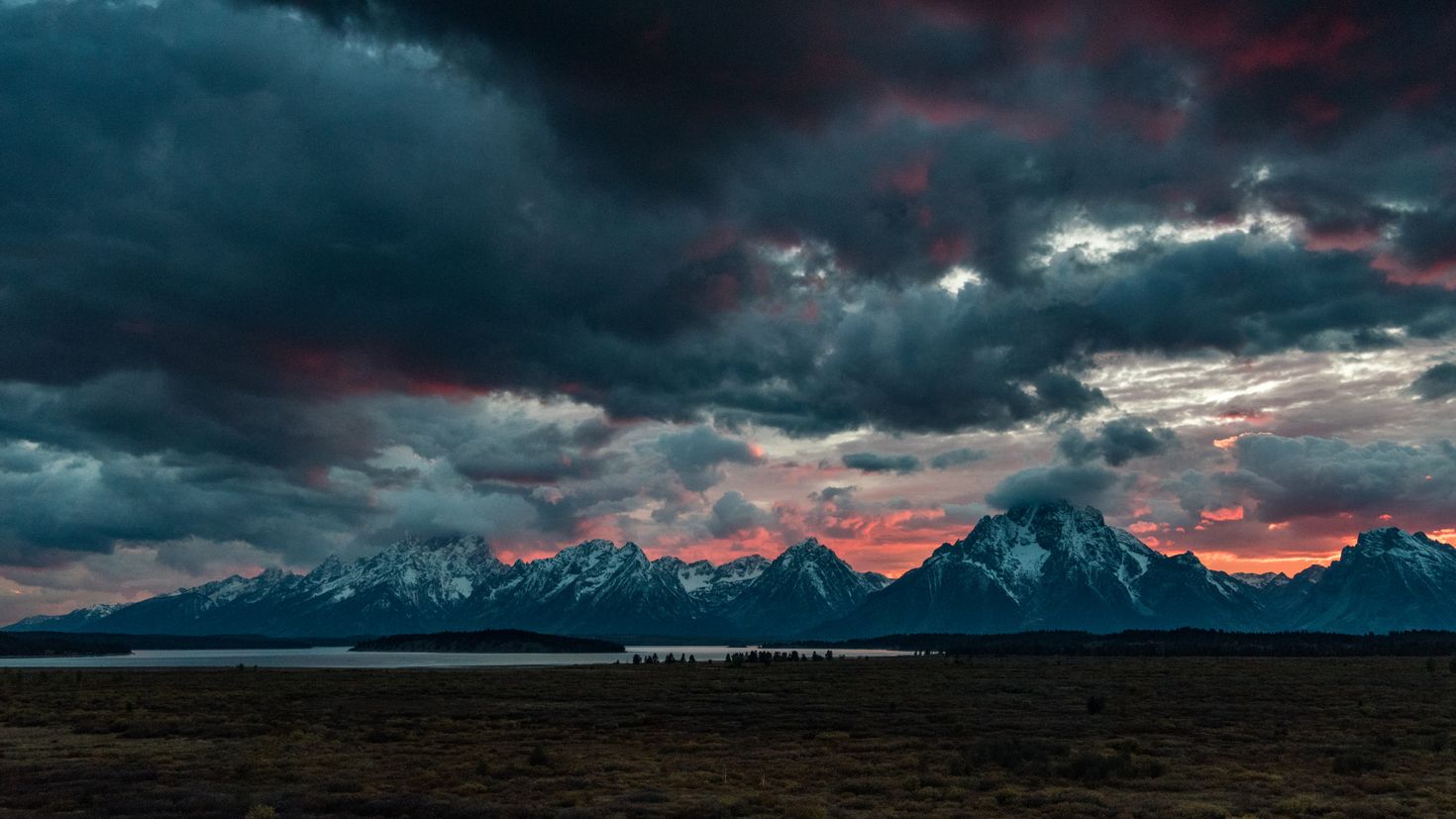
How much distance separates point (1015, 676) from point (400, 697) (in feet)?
285

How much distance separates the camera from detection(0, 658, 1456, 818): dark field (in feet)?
125

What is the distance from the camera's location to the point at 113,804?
125 ft

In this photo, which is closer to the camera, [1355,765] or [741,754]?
[1355,765]

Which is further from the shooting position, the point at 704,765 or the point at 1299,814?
the point at 704,765

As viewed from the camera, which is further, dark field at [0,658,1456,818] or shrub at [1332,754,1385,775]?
shrub at [1332,754,1385,775]

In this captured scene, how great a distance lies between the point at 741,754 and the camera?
54.9 metres

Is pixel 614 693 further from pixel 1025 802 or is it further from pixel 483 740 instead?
pixel 1025 802

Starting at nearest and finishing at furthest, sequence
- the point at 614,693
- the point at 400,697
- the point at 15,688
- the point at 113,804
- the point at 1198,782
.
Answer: the point at 113,804, the point at 1198,782, the point at 400,697, the point at 614,693, the point at 15,688

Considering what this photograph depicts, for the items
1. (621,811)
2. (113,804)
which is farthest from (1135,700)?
(113,804)

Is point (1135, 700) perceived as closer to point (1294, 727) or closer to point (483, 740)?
point (1294, 727)

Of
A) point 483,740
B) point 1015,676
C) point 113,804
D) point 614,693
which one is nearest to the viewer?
point 113,804

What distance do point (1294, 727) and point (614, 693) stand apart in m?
67.0

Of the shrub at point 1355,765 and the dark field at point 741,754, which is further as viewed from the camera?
the shrub at point 1355,765

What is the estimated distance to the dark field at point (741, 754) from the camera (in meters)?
38.0
